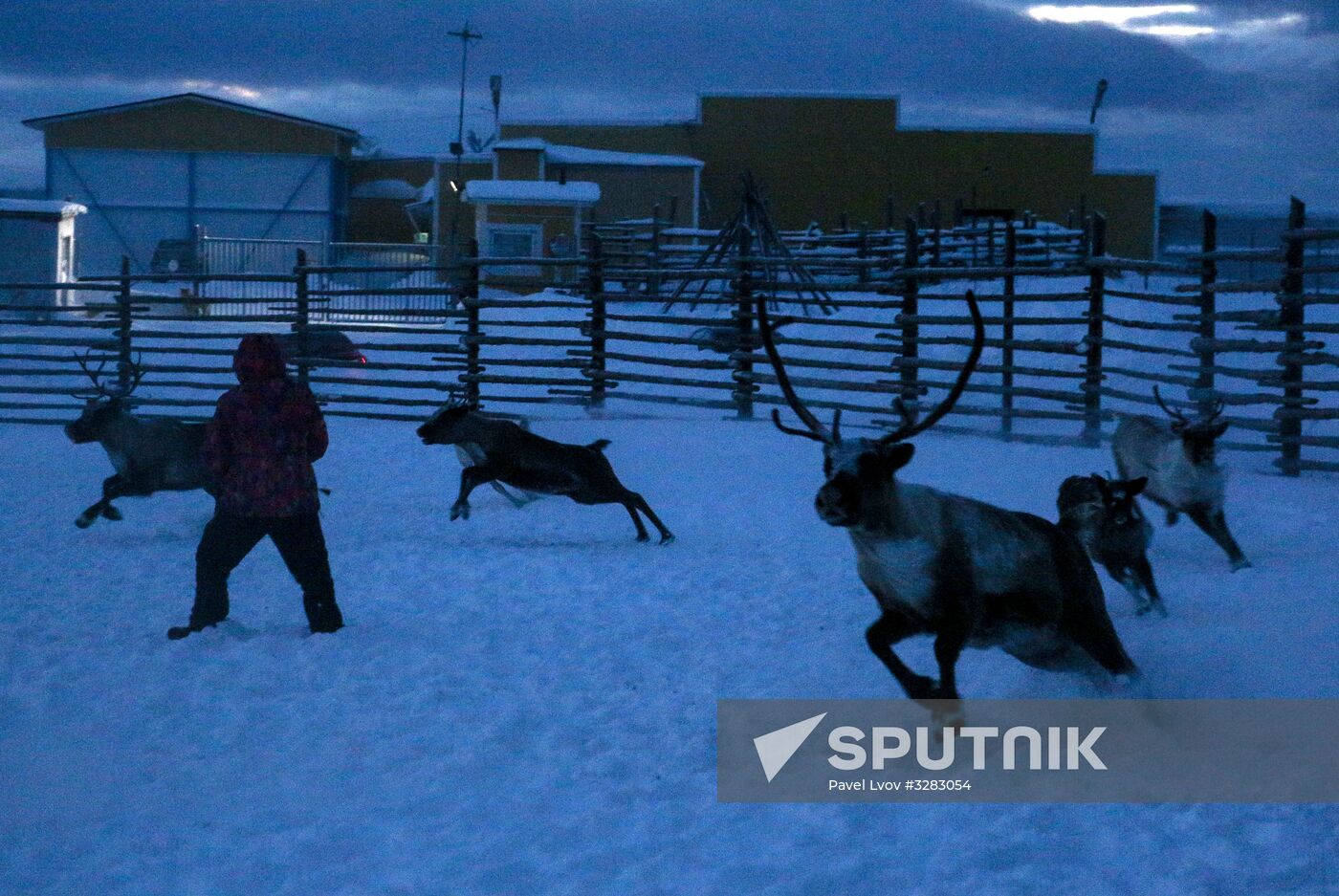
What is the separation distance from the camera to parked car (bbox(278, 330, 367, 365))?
57.5 feet

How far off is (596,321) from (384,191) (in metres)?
23.1

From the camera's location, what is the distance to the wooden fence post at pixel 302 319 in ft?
55.6

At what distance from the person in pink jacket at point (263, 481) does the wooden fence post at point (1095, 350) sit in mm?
8456

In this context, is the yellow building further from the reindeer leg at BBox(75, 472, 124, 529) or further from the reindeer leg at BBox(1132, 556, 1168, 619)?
the reindeer leg at BBox(1132, 556, 1168, 619)

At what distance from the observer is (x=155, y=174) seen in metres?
36.5

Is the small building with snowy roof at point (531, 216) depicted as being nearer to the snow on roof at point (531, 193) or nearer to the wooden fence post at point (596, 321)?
the snow on roof at point (531, 193)

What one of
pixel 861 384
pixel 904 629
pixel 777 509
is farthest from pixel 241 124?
pixel 904 629

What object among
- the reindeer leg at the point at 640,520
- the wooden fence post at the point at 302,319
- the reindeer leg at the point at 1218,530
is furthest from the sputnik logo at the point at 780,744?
the wooden fence post at the point at 302,319

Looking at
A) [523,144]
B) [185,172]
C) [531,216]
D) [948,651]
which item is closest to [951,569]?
[948,651]

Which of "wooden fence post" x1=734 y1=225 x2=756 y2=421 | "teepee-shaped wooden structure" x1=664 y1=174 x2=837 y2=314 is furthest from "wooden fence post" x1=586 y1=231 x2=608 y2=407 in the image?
"teepee-shaped wooden structure" x1=664 y1=174 x2=837 y2=314

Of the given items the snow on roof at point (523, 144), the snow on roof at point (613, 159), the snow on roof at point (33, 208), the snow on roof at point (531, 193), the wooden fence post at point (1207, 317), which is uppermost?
the snow on roof at point (523, 144)

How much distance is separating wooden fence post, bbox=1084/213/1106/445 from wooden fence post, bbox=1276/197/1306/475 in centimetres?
181

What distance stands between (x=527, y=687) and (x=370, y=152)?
36.0m

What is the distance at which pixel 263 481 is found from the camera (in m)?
6.67
